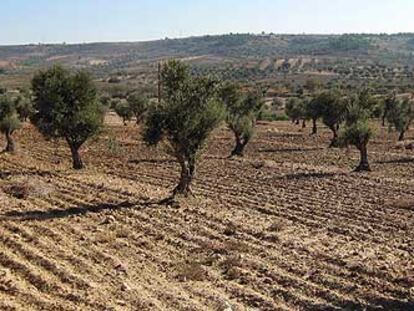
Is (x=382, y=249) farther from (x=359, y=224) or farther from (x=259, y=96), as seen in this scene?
(x=259, y=96)

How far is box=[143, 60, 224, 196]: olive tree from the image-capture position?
32.8m

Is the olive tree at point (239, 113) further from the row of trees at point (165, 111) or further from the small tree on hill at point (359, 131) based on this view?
the small tree on hill at point (359, 131)

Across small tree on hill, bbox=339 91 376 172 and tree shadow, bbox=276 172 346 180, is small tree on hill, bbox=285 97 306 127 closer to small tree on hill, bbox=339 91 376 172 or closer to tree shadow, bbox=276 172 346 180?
small tree on hill, bbox=339 91 376 172

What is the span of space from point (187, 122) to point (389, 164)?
2417cm

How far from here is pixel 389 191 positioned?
3784cm

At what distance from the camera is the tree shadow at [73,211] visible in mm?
28609

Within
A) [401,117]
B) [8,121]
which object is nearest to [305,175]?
[8,121]

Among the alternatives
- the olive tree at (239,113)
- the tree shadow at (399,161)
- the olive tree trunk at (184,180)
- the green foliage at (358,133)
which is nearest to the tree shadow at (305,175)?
the green foliage at (358,133)

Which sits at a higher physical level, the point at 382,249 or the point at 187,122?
the point at 187,122

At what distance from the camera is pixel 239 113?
199ft

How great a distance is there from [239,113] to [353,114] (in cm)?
1328

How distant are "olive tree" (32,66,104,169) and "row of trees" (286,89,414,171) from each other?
17877 millimetres

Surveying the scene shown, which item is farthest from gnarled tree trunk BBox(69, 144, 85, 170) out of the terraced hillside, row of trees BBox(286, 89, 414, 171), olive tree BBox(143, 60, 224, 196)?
row of trees BBox(286, 89, 414, 171)


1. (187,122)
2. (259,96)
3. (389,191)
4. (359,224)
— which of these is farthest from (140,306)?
(259,96)
